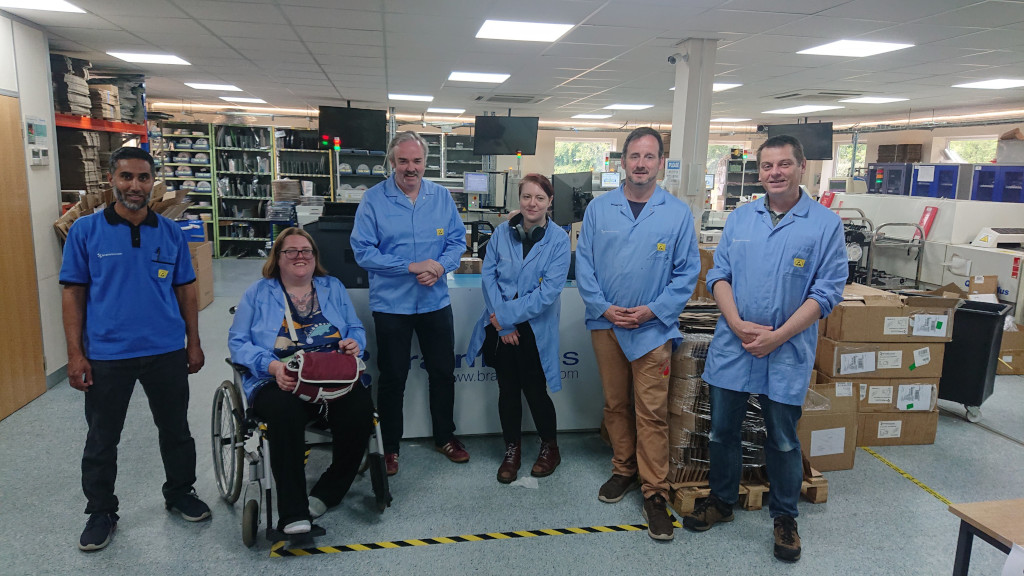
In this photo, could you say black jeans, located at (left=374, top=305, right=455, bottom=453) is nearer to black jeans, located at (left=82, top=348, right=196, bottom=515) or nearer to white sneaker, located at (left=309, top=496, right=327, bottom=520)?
white sneaker, located at (left=309, top=496, right=327, bottom=520)

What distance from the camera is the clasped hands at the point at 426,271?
2932mm

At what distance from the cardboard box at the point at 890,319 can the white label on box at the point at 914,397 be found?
0.29 metres

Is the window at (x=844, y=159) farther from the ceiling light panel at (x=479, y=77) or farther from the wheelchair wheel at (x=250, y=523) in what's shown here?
the wheelchair wheel at (x=250, y=523)

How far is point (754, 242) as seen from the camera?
248 centimetres

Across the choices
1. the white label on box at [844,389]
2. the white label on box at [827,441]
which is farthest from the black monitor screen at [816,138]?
the white label on box at [827,441]

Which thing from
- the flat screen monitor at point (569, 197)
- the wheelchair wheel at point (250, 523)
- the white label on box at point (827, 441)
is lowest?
the wheelchair wheel at point (250, 523)

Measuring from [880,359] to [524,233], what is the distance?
7.34 feet

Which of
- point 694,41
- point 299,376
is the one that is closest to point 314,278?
point 299,376

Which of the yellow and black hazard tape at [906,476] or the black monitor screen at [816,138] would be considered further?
the black monitor screen at [816,138]

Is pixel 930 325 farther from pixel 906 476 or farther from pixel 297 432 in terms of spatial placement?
pixel 297 432

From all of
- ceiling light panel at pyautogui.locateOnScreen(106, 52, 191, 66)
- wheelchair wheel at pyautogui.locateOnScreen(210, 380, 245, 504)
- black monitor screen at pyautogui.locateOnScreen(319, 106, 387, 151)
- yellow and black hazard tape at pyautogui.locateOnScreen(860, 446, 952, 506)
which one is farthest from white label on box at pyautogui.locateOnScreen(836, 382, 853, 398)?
ceiling light panel at pyautogui.locateOnScreen(106, 52, 191, 66)

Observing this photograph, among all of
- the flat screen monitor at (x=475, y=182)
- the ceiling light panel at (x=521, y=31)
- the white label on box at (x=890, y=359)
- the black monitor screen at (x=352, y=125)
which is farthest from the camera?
the black monitor screen at (x=352, y=125)

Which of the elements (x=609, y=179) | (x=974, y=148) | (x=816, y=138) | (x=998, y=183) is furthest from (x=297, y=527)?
(x=974, y=148)

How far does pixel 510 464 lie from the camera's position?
309cm
